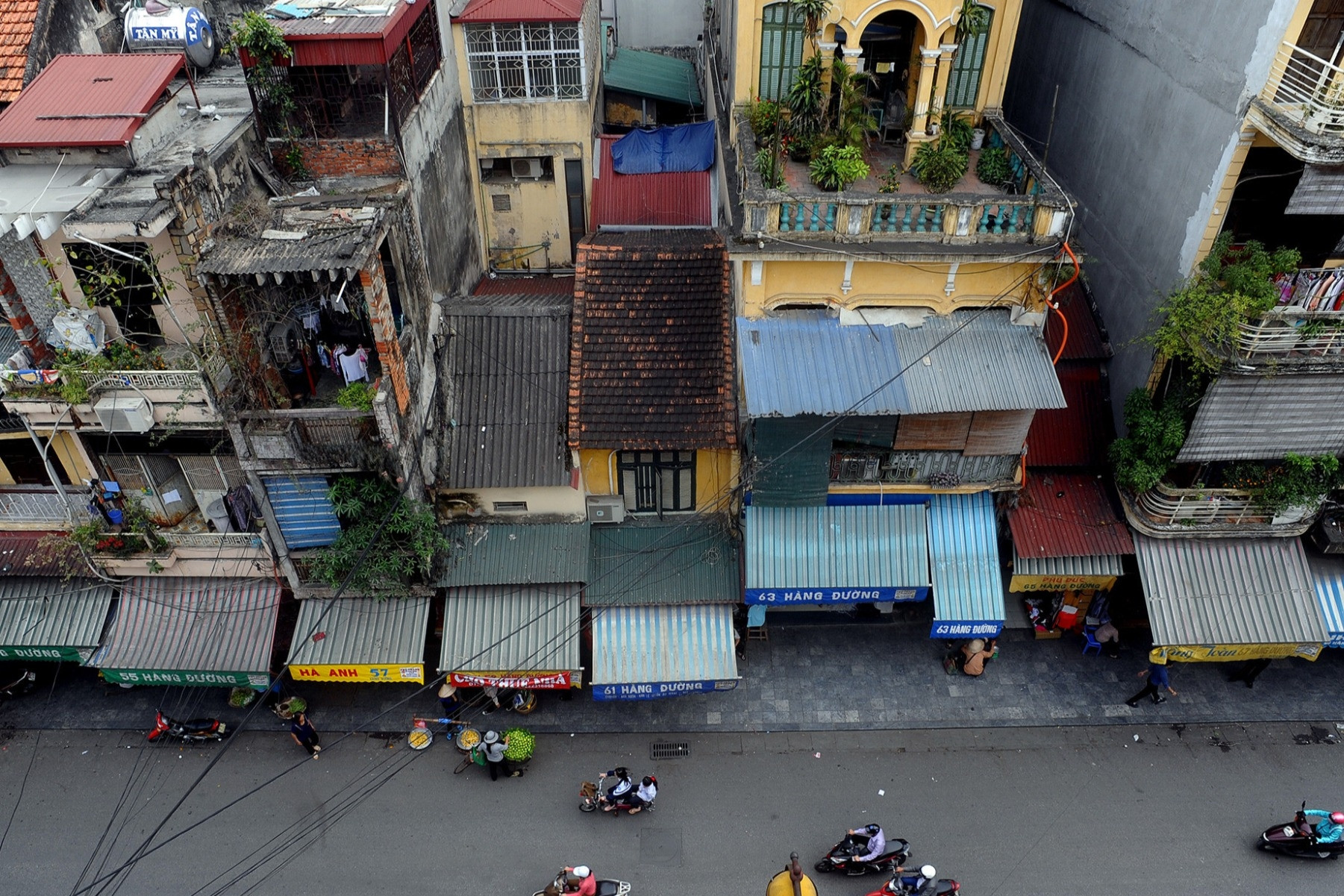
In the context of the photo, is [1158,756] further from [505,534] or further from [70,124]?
[70,124]

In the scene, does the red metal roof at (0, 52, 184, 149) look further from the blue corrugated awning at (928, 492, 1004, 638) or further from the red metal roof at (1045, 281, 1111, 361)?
the red metal roof at (1045, 281, 1111, 361)

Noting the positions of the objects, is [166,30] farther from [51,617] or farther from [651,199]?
[51,617]

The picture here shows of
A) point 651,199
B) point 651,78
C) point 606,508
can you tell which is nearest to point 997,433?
point 606,508

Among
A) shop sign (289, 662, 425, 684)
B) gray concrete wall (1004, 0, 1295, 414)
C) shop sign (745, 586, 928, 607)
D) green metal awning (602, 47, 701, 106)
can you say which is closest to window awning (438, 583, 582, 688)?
shop sign (289, 662, 425, 684)

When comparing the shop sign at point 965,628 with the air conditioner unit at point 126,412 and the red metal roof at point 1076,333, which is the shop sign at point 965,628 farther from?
the air conditioner unit at point 126,412

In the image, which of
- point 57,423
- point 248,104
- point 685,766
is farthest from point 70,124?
point 685,766

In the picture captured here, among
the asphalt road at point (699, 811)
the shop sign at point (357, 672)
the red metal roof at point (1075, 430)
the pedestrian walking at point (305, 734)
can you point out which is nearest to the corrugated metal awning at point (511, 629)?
the shop sign at point (357, 672)
